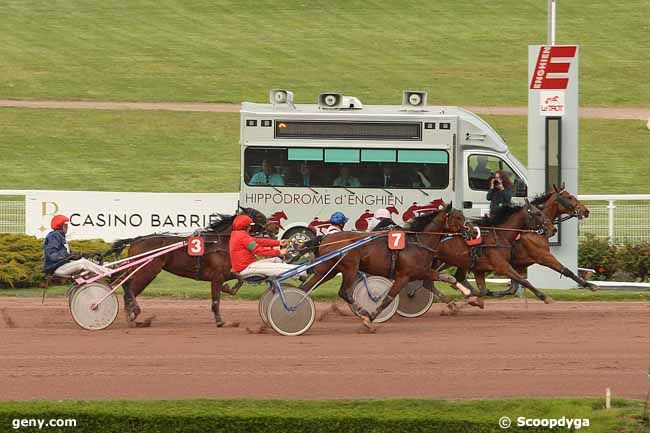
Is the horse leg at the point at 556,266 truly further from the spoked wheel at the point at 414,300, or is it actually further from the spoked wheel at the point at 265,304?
the spoked wheel at the point at 265,304

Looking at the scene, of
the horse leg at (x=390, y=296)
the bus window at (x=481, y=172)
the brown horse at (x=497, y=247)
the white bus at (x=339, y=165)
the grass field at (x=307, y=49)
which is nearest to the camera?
the horse leg at (x=390, y=296)

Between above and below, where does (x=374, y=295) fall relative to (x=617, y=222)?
below

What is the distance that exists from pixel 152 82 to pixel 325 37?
23.9ft

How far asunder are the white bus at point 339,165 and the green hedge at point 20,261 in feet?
11.8

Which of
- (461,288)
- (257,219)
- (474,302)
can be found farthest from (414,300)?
(257,219)

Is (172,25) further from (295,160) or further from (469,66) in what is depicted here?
(295,160)

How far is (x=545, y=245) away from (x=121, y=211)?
852 cm

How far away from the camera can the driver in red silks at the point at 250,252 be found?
1527 cm

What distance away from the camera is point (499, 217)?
57.1 feet

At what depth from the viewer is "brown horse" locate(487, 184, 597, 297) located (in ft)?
56.4

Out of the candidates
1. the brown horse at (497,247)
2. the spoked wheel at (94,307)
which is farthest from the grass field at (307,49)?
the spoked wheel at (94,307)

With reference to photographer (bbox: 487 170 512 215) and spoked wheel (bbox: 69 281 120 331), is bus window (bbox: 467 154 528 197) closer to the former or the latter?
photographer (bbox: 487 170 512 215)

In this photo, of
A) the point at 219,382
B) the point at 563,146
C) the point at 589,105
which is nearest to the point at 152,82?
the point at 589,105

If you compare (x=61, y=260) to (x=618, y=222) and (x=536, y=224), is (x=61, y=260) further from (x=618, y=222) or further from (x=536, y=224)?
(x=618, y=222)
